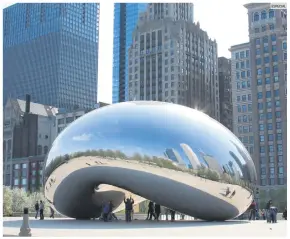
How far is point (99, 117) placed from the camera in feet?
57.8

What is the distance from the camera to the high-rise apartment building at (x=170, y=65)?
123438 millimetres

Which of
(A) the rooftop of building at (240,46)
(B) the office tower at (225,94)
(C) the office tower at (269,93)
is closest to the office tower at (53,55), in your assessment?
(B) the office tower at (225,94)

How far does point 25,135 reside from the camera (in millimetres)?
120812

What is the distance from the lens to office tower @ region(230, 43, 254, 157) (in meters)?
109

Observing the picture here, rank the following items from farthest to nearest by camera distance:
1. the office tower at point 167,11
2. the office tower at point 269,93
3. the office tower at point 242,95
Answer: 1. the office tower at point 167,11
2. the office tower at point 242,95
3. the office tower at point 269,93

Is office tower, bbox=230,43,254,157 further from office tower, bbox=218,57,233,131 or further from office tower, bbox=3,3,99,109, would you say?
office tower, bbox=3,3,99,109

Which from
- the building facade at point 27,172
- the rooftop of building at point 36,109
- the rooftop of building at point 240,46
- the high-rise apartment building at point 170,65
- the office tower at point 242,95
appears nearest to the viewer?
the office tower at point 242,95

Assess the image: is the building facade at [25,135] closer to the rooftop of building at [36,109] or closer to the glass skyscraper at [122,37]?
the rooftop of building at [36,109]

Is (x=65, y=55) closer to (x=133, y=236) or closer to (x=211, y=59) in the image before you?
(x=211, y=59)

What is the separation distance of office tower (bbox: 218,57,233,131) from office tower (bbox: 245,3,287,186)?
1234 inches

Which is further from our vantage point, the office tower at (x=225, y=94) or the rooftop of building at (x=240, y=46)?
the office tower at (x=225, y=94)

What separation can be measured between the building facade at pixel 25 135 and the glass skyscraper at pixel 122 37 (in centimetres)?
4683

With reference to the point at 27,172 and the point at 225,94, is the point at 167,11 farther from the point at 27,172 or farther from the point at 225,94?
the point at 27,172

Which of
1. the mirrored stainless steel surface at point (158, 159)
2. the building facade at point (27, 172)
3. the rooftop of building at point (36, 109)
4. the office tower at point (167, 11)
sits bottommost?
the building facade at point (27, 172)
